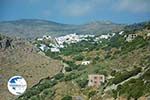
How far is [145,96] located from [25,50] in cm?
3473

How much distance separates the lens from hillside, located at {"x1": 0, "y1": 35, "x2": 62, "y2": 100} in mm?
46156

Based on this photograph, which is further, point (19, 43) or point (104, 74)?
point (19, 43)

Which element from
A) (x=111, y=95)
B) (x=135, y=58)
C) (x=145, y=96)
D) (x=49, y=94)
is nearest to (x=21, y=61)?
(x=49, y=94)

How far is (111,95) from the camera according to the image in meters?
23.9

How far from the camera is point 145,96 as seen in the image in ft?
63.4

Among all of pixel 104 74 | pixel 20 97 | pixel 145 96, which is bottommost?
pixel 20 97

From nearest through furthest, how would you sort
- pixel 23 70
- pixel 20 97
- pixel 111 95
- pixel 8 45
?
pixel 111 95, pixel 20 97, pixel 23 70, pixel 8 45

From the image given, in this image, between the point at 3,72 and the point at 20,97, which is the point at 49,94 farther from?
the point at 3,72

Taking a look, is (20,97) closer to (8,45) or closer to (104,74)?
(104,74)

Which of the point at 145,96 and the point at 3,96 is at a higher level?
the point at 145,96

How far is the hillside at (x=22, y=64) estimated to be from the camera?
151 ft

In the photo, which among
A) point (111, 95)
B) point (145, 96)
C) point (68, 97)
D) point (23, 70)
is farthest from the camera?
point (23, 70)

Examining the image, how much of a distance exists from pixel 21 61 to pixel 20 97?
9098 mm

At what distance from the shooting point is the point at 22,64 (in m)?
48.8
